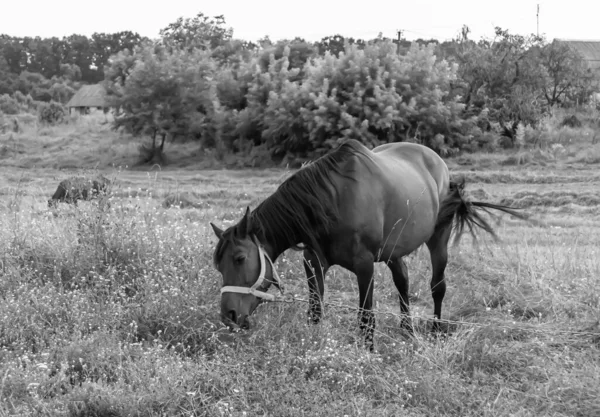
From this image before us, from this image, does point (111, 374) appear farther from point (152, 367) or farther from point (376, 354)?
point (376, 354)

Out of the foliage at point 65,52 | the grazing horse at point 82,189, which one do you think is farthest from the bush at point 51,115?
the foliage at point 65,52

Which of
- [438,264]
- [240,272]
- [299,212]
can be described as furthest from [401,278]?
[240,272]

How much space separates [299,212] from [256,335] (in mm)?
980

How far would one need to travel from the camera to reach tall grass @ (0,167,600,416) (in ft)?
13.4

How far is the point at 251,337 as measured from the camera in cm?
477

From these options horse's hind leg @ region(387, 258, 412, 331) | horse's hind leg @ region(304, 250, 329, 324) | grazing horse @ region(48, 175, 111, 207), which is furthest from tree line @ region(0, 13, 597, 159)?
horse's hind leg @ region(304, 250, 329, 324)

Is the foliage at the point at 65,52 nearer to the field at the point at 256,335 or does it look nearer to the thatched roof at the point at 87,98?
the thatched roof at the point at 87,98

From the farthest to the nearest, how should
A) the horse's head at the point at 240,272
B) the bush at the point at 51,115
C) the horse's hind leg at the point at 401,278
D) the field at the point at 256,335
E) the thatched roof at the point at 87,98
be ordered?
the thatched roof at the point at 87,98 → the bush at the point at 51,115 → the horse's hind leg at the point at 401,278 → the horse's head at the point at 240,272 → the field at the point at 256,335

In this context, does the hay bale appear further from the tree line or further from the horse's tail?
the tree line

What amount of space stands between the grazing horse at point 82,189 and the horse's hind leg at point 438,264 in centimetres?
358

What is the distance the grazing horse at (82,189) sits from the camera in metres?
7.37

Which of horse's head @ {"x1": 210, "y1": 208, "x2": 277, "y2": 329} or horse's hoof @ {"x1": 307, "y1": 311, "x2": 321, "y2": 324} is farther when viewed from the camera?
horse's hoof @ {"x1": 307, "y1": 311, "x2": 321, "y2": 324}

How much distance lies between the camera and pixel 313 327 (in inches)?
195

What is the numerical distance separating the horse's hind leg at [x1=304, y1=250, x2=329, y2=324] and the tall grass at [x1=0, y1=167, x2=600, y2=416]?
4.2 inches
